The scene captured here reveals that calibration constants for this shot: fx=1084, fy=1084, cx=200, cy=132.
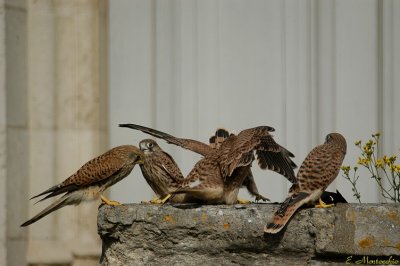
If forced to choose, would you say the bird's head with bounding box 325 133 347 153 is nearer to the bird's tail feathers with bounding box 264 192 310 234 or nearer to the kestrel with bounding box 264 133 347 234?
the kestrel with bounding box 264 133 347 234

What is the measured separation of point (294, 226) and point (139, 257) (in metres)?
0.69

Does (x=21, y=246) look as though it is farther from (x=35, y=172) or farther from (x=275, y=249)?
(x=275, y=249)

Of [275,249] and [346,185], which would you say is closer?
[275,249]

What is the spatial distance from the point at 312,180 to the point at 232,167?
0.35m

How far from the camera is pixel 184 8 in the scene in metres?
6.98

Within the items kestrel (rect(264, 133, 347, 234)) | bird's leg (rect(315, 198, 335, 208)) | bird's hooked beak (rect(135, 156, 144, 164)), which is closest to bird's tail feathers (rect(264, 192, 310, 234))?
kestrel (rect(264, 133, 347, 234))

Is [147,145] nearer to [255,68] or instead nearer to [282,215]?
[282,215]

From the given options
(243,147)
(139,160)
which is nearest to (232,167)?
(243,147)

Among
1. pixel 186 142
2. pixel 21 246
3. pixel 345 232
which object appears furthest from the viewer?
pixel 21 246

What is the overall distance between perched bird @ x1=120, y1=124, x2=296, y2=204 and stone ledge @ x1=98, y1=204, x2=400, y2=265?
5.4 inches

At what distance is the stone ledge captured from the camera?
4324 millimetres

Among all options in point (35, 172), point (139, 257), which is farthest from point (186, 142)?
point (35, 172)

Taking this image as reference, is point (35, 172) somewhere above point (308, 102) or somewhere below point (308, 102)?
below

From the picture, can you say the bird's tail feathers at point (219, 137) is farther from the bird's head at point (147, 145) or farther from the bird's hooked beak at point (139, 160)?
the bird's hooked beak at point (139, 160)
